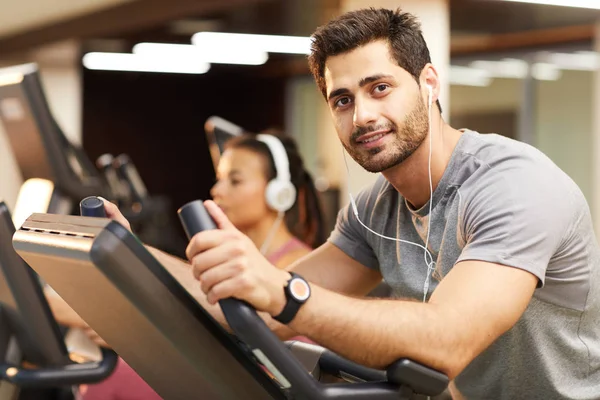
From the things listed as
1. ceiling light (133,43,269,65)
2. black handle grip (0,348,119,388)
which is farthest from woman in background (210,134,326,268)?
ceiling light (133,43,269,65)

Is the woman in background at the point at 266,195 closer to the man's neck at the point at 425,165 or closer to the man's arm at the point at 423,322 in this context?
the man's neck at the point at 425,165

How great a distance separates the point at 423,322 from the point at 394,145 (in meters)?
0.39

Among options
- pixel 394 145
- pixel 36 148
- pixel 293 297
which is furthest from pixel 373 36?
pixel 36 148

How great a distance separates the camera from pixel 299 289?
1.03m

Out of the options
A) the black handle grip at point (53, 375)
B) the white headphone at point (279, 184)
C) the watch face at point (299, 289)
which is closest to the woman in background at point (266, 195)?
the white headphone at point (279, 184)

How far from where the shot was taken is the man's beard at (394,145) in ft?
4.63

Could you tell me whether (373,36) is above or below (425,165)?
above

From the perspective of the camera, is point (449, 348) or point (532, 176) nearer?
point (449, 348)

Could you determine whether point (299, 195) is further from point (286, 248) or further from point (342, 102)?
point (342, 102)


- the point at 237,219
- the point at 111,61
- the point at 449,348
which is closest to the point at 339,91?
the point at 449,348

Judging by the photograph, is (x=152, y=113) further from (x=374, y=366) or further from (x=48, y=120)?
(x=374, y=366)

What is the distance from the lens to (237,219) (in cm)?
293

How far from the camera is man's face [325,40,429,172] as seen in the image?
139 cm

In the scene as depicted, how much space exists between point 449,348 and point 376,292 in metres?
1.07
